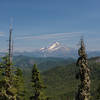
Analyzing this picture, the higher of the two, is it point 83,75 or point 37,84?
point 83,75

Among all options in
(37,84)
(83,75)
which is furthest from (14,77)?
(37,84)

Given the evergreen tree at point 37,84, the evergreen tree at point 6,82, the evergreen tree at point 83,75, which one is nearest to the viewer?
the evergreen tree at point 6,82

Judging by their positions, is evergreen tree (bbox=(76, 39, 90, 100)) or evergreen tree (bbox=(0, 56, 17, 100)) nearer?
evergreen tree (bbox=(0, 56, 17, 100))

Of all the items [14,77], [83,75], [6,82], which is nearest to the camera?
[6,82]

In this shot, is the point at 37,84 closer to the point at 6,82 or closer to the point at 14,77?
the point at 14,77

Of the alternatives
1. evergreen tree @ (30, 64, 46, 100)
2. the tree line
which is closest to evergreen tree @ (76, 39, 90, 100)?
the tree line

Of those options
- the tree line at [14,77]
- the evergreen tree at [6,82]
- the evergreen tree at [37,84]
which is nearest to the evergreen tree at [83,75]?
the tree line at [14,77]

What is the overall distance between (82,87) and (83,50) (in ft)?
17.0

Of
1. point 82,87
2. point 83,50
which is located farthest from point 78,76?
point 83,50

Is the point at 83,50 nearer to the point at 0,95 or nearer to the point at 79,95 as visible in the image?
the point at 79,95

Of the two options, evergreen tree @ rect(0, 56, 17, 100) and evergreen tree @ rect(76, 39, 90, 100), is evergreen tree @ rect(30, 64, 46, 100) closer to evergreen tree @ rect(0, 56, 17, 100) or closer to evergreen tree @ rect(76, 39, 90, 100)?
evergreen tree @ rect(76, 39, 90, 100)

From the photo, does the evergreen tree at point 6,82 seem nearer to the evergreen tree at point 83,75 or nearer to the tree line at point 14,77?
the tree line at point 14,77

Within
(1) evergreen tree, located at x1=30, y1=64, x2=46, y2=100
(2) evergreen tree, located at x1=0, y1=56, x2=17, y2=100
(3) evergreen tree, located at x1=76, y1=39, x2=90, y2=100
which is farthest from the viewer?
(1) evergreen tree, located at x1=30, y1=64, x2=46, y2=100

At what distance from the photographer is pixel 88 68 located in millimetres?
30969
